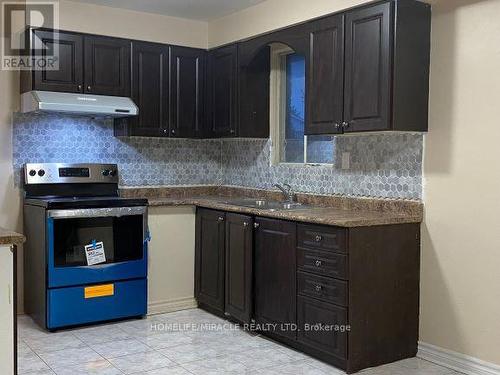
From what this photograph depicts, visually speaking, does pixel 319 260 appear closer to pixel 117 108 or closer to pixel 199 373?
pixel 199 373

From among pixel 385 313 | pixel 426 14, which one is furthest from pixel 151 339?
pixel 426 14

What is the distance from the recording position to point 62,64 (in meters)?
4.41

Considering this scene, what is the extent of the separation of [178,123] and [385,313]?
246 centimetres

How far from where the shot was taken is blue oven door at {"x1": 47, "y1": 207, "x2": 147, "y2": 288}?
13.4ft

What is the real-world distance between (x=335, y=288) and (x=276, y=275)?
1.84ft

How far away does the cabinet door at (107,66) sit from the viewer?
453 cm

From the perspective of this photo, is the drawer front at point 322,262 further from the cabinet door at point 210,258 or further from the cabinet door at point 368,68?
the cabinet door at point 210,258

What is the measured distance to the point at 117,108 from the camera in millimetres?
4461

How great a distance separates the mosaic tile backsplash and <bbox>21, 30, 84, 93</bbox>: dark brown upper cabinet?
1.09 feet

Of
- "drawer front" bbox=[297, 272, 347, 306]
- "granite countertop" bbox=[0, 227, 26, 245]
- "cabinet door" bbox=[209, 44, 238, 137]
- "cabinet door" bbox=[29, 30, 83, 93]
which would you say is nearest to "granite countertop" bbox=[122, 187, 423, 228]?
"drawer front" bbox=[297, 272, 347, 306]

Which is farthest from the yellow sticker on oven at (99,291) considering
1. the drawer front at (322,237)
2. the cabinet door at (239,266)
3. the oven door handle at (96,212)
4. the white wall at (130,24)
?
the white wall at (130,24)

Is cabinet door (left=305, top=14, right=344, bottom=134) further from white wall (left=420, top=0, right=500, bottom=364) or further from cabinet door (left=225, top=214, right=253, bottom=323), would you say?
cabinet door (left=225, top=214, right=253, bottom=323)

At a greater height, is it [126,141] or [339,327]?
[126,141]

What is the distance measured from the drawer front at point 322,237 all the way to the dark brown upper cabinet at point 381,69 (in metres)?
0.66
